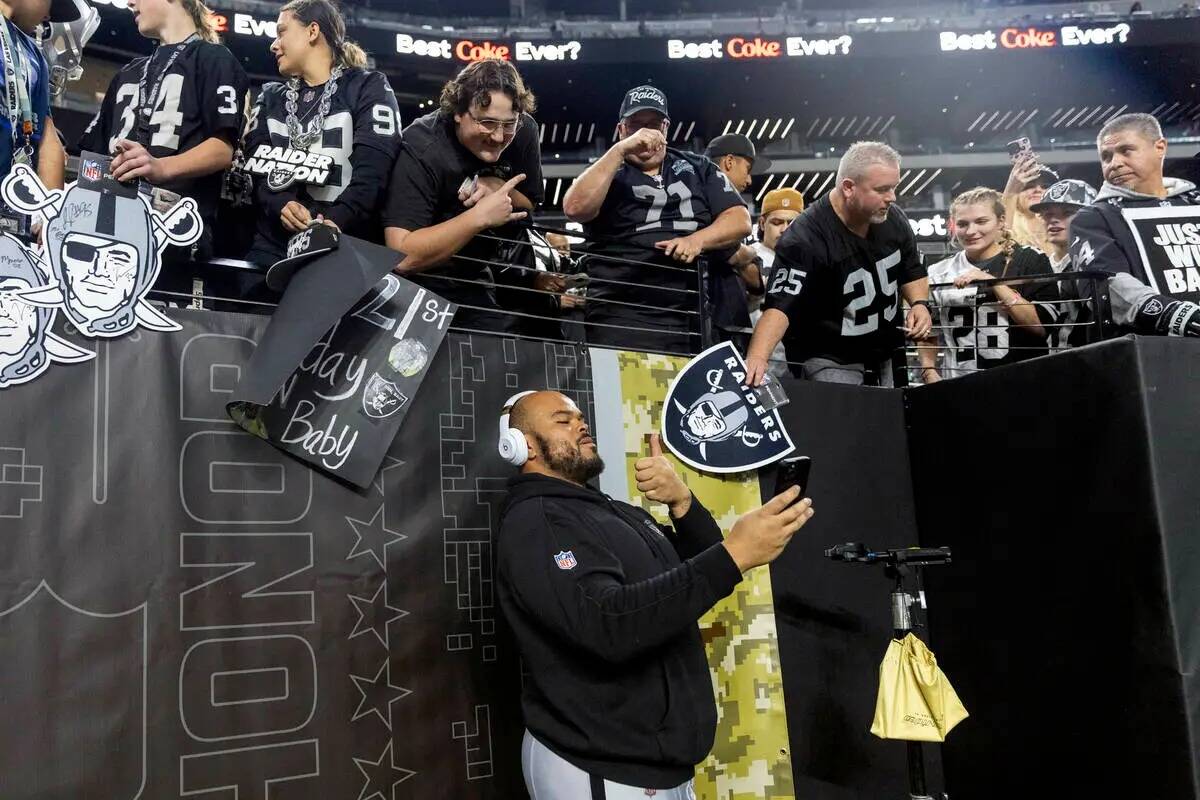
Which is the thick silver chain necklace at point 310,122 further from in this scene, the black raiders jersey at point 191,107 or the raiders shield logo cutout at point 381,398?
the raiders shield logo cutout at point 381,398

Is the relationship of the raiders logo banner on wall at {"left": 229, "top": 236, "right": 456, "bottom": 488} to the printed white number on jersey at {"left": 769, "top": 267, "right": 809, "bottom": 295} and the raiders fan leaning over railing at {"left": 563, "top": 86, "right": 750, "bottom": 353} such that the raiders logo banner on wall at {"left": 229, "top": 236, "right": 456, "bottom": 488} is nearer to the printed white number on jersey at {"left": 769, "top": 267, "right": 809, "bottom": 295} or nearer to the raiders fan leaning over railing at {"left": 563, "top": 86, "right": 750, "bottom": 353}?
the raiders fan leaning over railing at {"left": 563, "top": 86, "right": 750, "bottom": 353}

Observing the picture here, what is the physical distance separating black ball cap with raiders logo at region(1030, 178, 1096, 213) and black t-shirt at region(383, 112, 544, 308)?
2.54m

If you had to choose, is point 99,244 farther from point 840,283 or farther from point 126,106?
point 840,283

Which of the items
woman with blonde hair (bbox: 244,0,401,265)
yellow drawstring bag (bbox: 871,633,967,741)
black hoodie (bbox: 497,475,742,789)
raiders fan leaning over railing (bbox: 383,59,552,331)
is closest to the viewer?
black hoodie (bbox: 497,475,742,789)

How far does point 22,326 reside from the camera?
237 cm

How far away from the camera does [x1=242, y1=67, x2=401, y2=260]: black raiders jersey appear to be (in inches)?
124

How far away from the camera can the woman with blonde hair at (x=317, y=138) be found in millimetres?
3139

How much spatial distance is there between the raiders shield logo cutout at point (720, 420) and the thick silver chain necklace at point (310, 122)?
4.72 feet

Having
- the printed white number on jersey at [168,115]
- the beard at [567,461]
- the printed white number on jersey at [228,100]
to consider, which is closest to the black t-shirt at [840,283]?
the beard at [567,461]

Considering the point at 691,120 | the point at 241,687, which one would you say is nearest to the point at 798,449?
the point at 241,687

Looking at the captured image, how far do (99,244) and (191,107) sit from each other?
79 centimetres

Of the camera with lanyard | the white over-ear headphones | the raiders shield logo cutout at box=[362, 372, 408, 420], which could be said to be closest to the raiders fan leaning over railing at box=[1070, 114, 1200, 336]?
the white over-ear headphones

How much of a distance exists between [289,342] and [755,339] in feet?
5.54

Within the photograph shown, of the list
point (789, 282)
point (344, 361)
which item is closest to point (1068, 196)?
point (789, 282)
